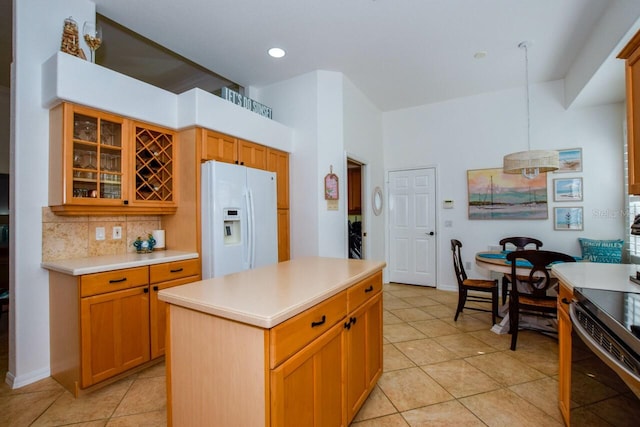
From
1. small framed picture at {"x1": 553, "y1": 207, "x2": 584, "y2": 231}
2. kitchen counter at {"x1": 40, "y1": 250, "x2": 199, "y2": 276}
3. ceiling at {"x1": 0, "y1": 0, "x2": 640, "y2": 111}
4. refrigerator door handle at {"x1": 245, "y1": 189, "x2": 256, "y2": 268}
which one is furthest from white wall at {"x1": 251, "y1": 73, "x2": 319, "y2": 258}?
small framed picture at {"x1": 553, "y1": 207, "x2": 584, "y2": 231}

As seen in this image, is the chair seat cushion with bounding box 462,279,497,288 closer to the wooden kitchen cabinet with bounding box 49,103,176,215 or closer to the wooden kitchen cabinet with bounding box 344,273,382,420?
the wooden kitchen cabinet with bounding box 344,273,382,420

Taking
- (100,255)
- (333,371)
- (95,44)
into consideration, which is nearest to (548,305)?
(333,371)

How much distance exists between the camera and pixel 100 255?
2.60m

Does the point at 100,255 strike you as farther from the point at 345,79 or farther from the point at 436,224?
the point at 436,224

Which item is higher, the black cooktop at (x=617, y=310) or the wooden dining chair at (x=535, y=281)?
the black cooktop at (x=617, y=310)

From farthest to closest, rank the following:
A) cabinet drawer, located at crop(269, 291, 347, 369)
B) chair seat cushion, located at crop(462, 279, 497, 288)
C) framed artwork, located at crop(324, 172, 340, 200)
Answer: framed artwork, located at crop(324, 172, 340, 200)
chair seat cushion, located at crop(462, 279, 497, 288)
cabinet drawer, located at crop(269, 291, 347, 369)

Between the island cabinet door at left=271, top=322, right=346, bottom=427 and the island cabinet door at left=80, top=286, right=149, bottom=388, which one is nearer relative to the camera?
the island cabinet door at left=271, top=322, right=346, bottom=427

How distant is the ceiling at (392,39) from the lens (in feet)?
8.56

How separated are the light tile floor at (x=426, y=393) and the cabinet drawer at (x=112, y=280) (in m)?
0.71

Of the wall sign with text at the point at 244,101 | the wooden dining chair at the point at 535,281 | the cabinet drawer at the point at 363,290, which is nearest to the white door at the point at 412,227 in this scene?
the wooden dining chair at the point at 535,281

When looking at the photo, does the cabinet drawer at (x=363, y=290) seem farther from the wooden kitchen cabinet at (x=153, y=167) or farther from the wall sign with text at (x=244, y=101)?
the wall sign with text at (x=244, y=101)

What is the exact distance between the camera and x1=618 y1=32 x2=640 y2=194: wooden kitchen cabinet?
1.60 m

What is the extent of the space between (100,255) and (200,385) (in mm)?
2003

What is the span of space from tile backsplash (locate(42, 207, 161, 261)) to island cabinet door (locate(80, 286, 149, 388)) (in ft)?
2.12
